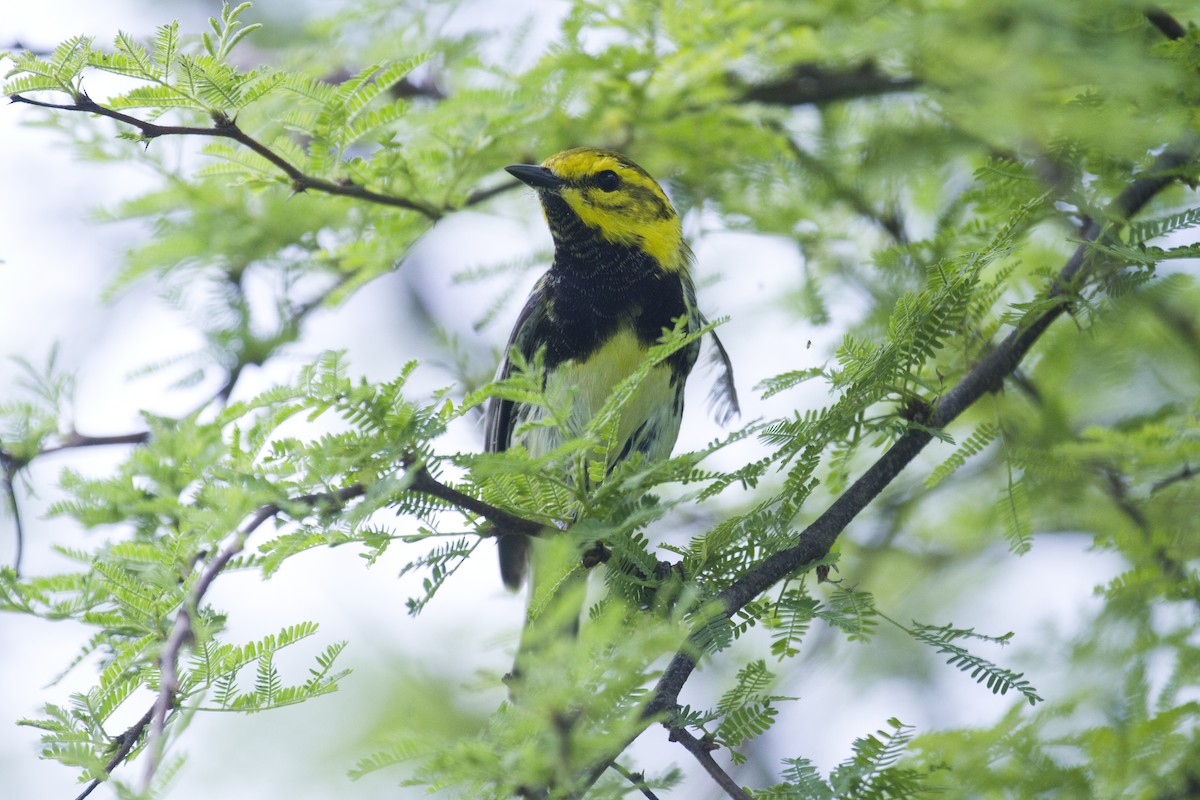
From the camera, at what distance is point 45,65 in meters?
1.97

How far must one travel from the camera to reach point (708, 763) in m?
1.90

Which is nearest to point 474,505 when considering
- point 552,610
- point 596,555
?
point 552,610

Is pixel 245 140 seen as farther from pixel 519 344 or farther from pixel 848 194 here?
pixel 848 194

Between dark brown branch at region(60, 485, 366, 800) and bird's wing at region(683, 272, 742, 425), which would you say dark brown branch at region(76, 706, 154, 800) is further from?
bird's wing at region(683, 272, 742, 425)

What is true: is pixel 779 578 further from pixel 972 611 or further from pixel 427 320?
pixel 427 320

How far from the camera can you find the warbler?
334 centimetres

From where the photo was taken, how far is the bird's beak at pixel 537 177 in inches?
133

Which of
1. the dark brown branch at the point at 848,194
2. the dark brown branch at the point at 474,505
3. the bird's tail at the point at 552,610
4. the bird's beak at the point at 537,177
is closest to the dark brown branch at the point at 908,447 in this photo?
the bird's tail at the point at 552,610

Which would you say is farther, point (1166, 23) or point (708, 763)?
point (1166, 23)

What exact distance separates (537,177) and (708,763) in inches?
82.2

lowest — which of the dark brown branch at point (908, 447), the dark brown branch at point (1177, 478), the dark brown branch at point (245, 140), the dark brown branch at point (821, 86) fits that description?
the dark brown branch at point (1177, 478)

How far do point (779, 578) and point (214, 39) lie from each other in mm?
1538

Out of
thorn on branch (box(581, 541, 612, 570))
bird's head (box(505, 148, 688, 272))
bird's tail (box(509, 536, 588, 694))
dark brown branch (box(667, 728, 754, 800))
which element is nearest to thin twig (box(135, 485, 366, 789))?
bird's tail (box(509, 536, 588, 694))

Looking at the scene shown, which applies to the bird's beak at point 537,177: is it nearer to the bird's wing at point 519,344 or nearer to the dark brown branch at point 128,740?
the bird's wing at point 519,344
